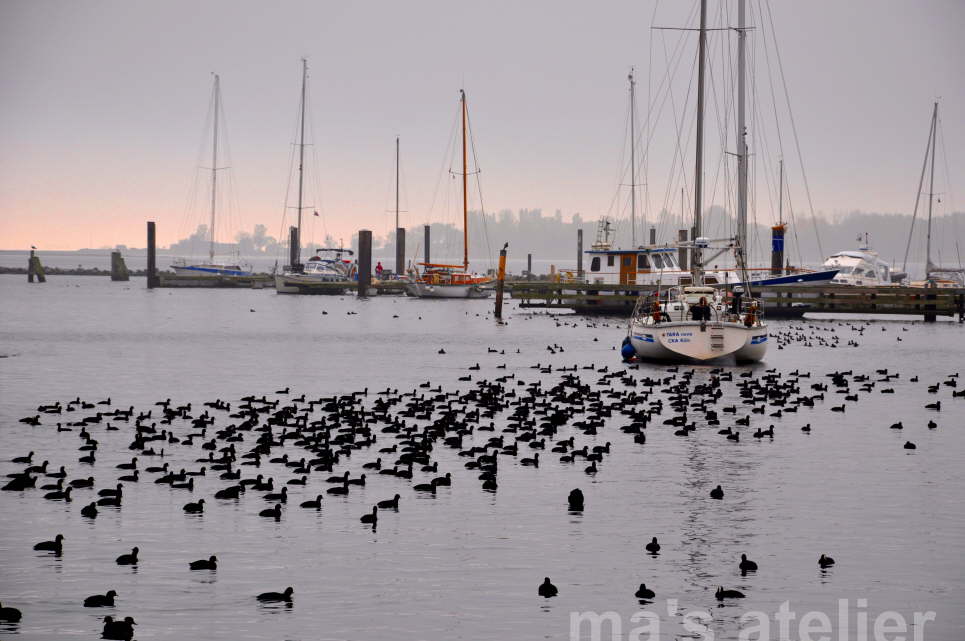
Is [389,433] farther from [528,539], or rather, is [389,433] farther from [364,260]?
[364,260]

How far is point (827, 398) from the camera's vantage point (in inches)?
1816

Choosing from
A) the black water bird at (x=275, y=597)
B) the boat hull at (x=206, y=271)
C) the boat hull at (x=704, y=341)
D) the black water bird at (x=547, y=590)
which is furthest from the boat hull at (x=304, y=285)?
the black water bird at (x=547, y=590)

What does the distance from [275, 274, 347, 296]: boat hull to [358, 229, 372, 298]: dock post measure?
35.2 ft

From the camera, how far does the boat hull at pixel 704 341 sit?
176 feet

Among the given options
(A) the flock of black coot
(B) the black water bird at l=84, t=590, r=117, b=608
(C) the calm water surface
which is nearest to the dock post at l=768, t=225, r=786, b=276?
(A) the flock of black coot

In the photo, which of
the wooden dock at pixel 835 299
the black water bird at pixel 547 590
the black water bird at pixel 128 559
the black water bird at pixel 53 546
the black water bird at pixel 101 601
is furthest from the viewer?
the wooden dock at pixel 835 299

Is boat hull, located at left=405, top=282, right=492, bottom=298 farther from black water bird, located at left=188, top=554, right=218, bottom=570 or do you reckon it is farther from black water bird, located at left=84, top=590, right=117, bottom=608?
black water bird, located at left=84, top=590, right=117, bottom=608

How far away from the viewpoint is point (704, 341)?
53.7 m

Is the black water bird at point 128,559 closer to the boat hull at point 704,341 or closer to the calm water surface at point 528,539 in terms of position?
the calm water surface at point 528,539

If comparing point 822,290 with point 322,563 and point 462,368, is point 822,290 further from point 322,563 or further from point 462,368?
point 322,563

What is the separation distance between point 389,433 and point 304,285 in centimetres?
12059

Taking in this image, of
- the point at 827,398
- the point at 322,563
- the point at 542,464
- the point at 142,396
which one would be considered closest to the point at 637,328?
the point at 827,398

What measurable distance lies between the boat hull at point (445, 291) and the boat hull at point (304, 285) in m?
14.2

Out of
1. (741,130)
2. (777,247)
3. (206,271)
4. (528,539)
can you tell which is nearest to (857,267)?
(777,247)
